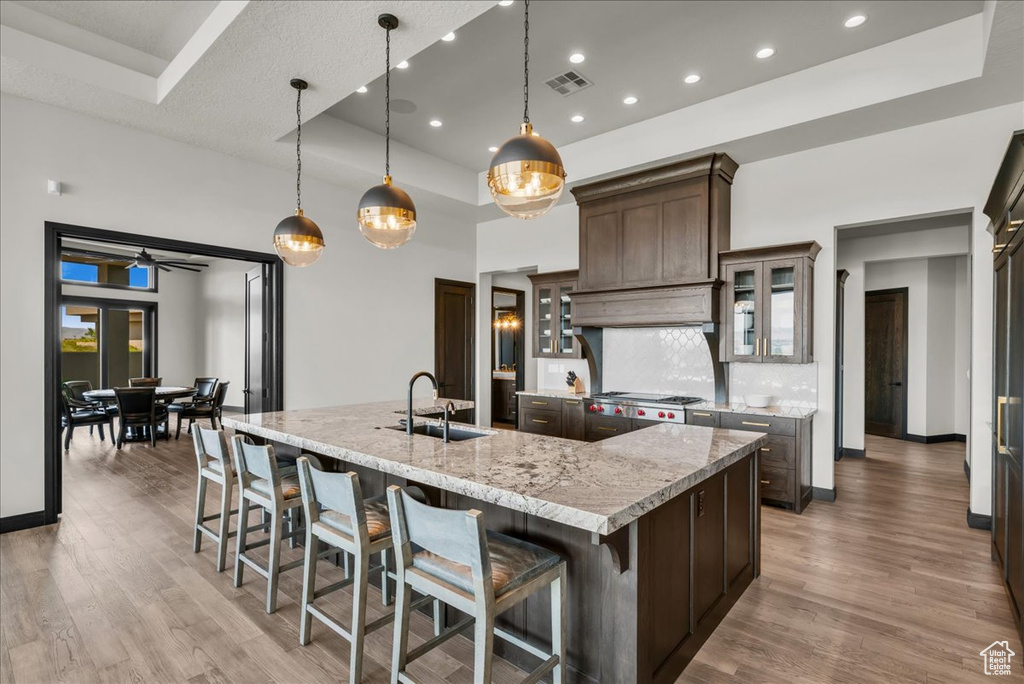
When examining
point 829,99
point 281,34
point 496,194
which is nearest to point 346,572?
point 496,194

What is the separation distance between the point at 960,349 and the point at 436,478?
A: 833 cm

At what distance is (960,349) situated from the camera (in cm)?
700

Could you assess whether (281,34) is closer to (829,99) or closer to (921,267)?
(829,99)

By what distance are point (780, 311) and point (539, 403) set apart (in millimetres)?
2592

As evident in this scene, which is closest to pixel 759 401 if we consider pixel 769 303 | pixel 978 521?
pixel 769 303

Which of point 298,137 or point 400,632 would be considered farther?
point 298,137

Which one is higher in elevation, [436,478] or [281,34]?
[281,34]

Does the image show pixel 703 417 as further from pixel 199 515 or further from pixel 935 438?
pixel 935 438

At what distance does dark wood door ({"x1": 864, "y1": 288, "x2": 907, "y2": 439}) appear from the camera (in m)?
7.23

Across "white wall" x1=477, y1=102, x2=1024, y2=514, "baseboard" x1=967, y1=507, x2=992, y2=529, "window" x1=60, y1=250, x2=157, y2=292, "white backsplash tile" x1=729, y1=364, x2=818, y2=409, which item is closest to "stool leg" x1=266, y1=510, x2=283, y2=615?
"white backsplash tile" x1=729, y1=364, x2=818, y2=409

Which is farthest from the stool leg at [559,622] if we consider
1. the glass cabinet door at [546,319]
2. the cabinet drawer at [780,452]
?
the glass cabinet door at [546,319]

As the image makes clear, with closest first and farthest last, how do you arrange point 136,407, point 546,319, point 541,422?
1. point 541,422
2. point 546,319
3. point 136,407

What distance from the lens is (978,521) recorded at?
373 cm

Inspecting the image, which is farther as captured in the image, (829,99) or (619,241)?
(619,241)
